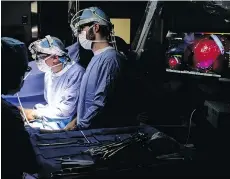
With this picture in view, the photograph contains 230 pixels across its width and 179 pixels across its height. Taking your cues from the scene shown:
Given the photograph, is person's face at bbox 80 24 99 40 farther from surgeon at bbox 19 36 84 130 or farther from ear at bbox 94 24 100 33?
surgeon at bbox 19 36 84 130

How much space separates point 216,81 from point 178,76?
41 cm

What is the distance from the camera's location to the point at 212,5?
323 centimetres

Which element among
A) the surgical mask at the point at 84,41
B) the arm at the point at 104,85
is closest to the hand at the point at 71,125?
the arm at the point at 104,85

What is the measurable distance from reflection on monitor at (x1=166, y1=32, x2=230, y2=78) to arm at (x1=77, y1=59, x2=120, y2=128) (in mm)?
840

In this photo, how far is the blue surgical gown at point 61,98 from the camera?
3207 mm

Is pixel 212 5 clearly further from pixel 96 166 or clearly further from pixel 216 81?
pixel 96 166

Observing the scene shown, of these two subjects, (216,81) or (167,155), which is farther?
(216,81)

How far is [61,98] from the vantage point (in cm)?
325

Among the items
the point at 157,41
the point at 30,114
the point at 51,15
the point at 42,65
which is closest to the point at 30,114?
the point at 30,114

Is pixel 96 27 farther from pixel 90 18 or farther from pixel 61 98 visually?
pixel 61 98

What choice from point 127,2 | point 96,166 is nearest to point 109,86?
point 127,2

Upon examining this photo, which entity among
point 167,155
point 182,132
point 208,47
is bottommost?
point 182,132

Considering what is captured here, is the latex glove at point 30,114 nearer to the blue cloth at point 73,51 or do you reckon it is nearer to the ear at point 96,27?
the blue cloth at point 73,51

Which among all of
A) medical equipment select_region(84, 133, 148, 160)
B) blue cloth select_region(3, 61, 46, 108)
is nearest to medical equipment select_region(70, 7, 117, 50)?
blue cloth select_region(3, 61, 46, 108)
